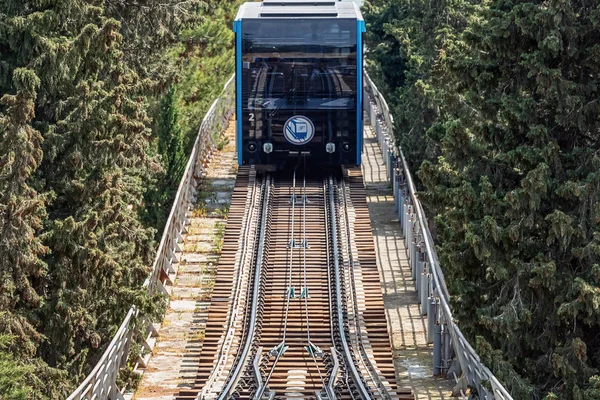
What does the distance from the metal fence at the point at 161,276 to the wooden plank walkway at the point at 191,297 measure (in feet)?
0.77

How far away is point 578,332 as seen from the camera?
1828 cm

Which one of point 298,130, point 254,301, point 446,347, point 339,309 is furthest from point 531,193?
point 298,130

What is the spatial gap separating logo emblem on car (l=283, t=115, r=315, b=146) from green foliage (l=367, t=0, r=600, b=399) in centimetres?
929

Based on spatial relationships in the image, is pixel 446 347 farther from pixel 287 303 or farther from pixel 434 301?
pixel 287 303

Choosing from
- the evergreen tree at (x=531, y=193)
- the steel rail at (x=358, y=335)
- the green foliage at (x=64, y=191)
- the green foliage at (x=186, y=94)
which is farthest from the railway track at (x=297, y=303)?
the green foliage at (x=186, y=94)

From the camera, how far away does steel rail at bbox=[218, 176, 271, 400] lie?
19273mm

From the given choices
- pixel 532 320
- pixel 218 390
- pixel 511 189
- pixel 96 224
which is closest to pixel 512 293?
pixel 532 320

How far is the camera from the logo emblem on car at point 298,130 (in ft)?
96.7

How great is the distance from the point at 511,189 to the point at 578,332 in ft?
8.55

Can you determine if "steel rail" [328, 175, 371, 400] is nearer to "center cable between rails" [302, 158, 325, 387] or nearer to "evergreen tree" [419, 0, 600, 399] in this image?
"center cable between rails" [302, 158, 325, 387]

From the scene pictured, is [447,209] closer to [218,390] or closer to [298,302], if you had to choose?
[298,302]

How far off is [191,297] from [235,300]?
2685 millimetres

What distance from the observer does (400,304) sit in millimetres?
24859

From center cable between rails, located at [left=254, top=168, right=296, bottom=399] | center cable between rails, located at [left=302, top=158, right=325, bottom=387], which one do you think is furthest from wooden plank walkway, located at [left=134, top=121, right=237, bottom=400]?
center cable between rails, located at [left=302, top=158, right=325, bottom=387]
